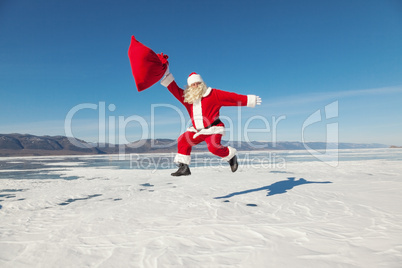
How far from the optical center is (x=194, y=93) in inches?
116

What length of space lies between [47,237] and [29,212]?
149cm

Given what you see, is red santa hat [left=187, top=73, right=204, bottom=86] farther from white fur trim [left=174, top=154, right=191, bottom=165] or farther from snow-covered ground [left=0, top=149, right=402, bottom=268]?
snow-covered ground [left=0, top=149, right=402, bottom=268]

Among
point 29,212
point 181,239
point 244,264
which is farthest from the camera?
point 29,212

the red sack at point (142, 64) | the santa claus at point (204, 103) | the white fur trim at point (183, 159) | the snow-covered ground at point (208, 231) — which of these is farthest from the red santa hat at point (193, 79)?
the snow-covered ground at point (208, 231)

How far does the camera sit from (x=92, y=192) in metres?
4.95

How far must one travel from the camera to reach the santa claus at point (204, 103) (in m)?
2.95

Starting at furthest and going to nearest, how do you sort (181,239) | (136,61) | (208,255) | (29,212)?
(29,212)
(136,61)
(181,239)
(208,255)

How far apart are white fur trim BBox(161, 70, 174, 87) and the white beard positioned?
26 cm

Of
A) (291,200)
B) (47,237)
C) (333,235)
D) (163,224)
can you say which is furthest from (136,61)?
(291,200)

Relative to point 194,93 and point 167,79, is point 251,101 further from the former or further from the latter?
point 167,79

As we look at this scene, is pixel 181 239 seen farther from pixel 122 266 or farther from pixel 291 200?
pixel 291 200

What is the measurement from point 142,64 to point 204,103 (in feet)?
3.03

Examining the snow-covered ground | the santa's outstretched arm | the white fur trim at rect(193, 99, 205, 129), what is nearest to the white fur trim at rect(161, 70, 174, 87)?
the white fur trim at rect(193, 99, 205, 129)

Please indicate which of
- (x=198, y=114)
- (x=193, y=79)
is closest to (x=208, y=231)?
(x=198, y=114)
